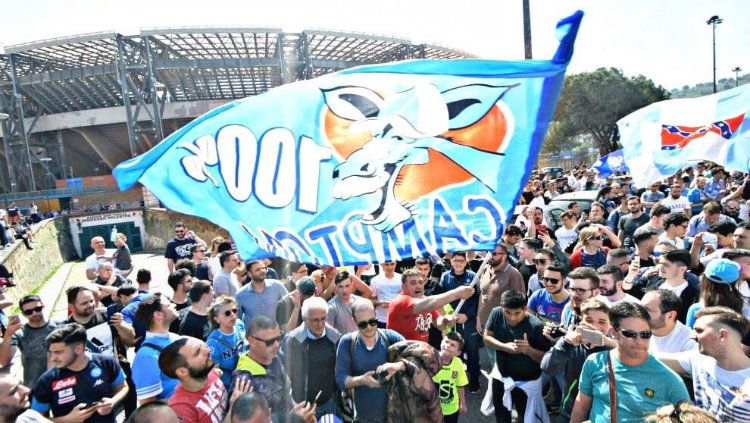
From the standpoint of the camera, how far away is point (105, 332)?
420cm

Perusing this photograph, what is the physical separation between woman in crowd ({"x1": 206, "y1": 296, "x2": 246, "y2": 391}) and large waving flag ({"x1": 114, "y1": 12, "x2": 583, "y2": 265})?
0.75 m

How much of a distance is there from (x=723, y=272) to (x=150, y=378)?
3834mm

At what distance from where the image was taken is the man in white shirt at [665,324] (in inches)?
121

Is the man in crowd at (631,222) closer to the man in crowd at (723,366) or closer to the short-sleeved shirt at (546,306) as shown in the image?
the short-sleeved shirt at (546,306)

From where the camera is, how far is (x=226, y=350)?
3.52 meters

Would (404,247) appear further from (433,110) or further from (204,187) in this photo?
(204,187)

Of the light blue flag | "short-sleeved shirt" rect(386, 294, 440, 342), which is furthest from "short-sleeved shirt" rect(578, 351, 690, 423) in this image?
the light blue flag

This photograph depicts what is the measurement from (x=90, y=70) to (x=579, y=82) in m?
39.8

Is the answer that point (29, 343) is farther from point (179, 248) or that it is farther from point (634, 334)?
point (634, 334)

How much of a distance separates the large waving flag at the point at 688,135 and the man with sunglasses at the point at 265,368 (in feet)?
22.0

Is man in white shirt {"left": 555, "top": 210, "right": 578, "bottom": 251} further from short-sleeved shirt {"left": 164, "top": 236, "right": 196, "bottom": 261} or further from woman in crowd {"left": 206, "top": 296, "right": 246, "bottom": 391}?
short-sleeved shirt {"left": 164, "top": 236, "right": 196, "bottom": 261}

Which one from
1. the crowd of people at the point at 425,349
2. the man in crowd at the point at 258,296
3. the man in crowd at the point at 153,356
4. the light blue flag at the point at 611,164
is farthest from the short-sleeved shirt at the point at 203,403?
the light blue flag at the point at 611,164

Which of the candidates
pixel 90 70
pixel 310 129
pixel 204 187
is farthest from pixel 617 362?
pixel 90 70

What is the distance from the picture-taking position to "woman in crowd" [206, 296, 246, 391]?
3.46m
